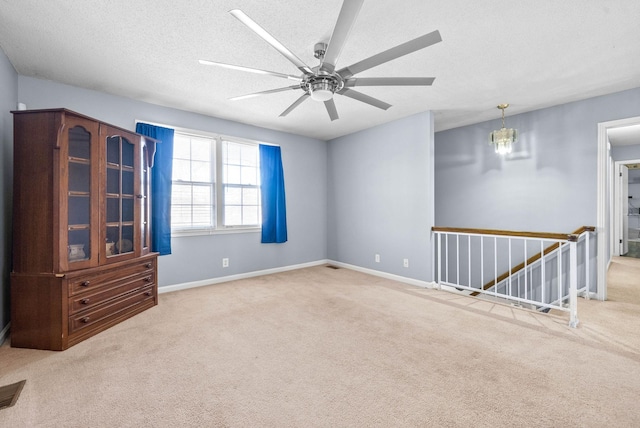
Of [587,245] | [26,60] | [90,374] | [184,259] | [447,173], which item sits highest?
[26,60]

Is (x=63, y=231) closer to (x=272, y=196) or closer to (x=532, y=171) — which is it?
(x=272, y=196)

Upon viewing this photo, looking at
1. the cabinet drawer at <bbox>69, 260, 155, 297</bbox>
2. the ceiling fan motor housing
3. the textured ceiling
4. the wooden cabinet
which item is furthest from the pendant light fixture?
the cabinet drawer at <bbox>69, 260, 155, 297</bbox>

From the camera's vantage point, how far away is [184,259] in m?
3.79

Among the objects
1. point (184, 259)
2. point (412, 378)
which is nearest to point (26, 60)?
point (184, 259)

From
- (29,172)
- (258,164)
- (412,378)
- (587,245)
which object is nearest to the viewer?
(412,378)

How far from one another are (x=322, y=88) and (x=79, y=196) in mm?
2312

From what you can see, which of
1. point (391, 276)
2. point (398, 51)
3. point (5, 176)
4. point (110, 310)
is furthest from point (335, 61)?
point (391, 276)

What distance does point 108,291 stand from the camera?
257cm

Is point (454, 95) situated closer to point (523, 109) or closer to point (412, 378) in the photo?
point (523, 109)

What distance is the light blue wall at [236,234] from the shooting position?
9.96 feet

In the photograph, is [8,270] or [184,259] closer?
[8,270]

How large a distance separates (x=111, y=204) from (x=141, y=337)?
131 cm

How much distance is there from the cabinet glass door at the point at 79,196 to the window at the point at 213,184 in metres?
1.29

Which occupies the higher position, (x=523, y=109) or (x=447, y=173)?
(x=523, y=109)
